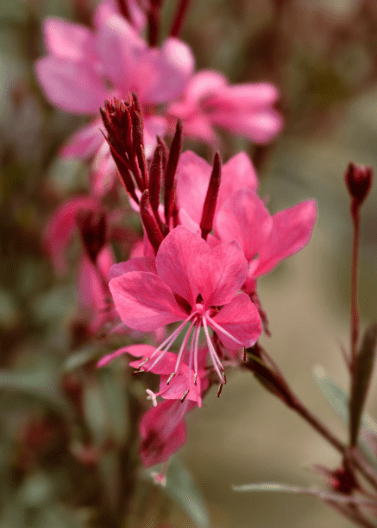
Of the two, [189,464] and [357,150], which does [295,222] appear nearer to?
[189,464]

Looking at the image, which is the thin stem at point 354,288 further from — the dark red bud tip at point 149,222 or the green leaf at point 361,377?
the dark red bud tip at point 149,222

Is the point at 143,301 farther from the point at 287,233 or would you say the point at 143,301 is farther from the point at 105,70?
the point at 105,70

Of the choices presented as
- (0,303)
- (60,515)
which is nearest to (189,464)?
(60,515)

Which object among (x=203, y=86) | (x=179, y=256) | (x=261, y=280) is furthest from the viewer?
(x=261, y=280)

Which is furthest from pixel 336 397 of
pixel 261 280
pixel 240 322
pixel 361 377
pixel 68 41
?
pixel 261 280

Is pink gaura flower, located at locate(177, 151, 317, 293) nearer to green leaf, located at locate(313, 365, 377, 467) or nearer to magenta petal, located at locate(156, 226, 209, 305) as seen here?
magenta petal, located at locate(156, 226, 209, 305)

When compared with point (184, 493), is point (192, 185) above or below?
above
